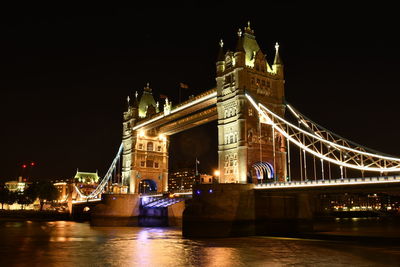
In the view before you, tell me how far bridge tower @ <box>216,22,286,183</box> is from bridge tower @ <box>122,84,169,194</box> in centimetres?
2504

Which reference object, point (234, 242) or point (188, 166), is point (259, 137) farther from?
point (188, 166)

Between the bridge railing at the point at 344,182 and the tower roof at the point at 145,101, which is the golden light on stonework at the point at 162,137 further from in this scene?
the bridge railing at the point at 344,182

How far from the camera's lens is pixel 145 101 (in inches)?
2980

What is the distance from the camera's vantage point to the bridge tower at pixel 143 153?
7081cm

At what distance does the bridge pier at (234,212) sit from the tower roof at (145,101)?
122 ft

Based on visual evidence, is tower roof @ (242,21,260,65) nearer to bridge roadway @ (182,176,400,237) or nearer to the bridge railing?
bridge roadway @ (182,176,400,237)

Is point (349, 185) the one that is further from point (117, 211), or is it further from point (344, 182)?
point (117, 211)

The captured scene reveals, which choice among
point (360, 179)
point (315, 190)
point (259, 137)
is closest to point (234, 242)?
point (315, 190)

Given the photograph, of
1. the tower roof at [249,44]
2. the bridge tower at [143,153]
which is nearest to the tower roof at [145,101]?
the bridge tower at [143,153]

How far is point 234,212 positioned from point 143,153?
36.1 m

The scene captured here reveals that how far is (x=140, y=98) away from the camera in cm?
7625

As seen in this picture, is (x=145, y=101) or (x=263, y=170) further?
(x=145, y=101)

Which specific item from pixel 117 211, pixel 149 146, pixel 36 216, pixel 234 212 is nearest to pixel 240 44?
pixel 234 212

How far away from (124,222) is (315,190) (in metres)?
34.6
